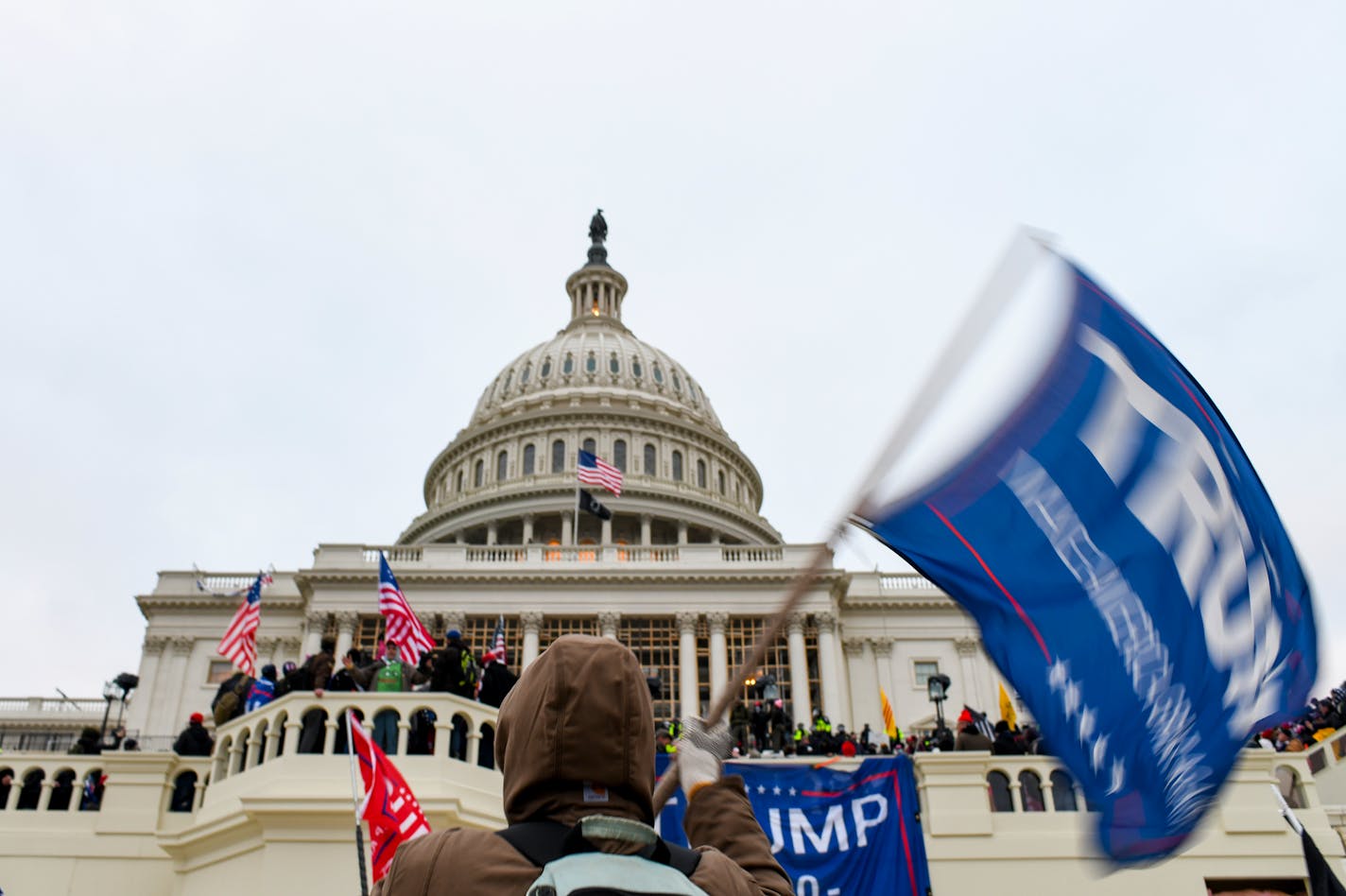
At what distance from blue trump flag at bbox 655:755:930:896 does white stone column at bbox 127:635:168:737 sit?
4428cm

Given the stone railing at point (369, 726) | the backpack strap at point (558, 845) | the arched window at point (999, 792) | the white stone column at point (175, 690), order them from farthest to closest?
the white stone column at point (175, 690)
the arched window at point (999, 792)
the stone railing at point (369, 726)
the backpack strap at point (558, 845)

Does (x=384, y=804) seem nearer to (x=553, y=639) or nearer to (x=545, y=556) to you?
(x=553, y=639)

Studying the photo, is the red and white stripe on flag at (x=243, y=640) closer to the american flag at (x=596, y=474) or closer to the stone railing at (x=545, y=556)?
the stone railing at (x=545, y=556)

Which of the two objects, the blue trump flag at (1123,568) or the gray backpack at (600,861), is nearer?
the gray backpack at (600,861)

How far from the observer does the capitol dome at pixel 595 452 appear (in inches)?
2859

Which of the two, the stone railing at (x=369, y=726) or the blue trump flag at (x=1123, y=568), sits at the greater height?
the stone railing at (x=369, y=726)

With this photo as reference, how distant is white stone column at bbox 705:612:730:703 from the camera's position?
4850 cm

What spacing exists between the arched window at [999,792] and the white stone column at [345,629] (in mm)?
39172

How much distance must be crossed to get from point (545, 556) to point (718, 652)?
9.40m

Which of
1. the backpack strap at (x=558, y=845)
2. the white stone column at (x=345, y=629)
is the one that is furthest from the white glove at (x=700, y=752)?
the white stone column at (x=345, y=629)

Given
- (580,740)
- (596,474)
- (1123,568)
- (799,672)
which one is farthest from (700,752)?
(596,474)

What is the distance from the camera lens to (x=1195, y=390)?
6625 mm

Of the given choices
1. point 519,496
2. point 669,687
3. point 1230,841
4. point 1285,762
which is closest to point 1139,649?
point 1230,841

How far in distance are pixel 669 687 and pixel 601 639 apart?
4721 centimetres
